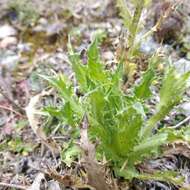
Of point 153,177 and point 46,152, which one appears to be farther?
point 46,152

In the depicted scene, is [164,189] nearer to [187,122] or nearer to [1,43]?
[187,122]

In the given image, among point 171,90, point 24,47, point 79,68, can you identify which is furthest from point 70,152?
point 24,47

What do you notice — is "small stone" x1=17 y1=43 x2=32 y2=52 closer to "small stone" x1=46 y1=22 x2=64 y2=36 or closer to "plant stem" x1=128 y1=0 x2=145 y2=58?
"small stone" x1=46 y1=22 x2=64 y2=36

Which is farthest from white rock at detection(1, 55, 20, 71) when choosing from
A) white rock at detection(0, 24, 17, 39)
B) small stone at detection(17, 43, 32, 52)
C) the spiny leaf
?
the spiny leaf

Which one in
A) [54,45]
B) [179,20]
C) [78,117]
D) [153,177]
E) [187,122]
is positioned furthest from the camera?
[54,45]

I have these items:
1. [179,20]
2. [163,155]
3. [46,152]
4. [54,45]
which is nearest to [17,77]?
[54,45]

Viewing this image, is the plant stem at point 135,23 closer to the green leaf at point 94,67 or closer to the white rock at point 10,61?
the green leaf at point 94,67

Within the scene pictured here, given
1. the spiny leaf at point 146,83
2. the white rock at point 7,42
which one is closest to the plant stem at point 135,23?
the spiny leaf at point 146,83
